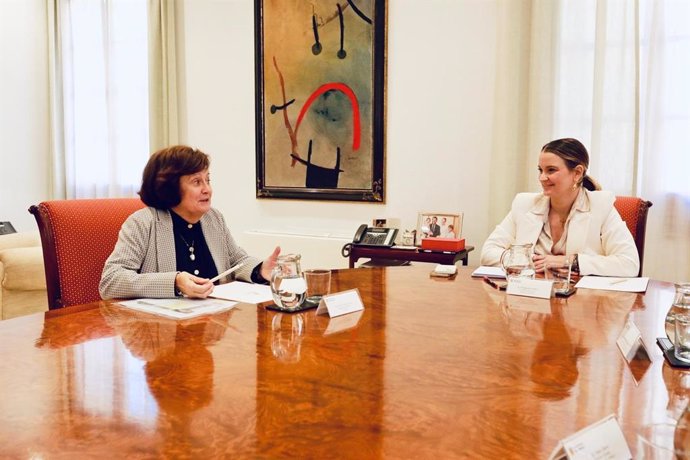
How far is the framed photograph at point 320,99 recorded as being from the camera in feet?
14.1

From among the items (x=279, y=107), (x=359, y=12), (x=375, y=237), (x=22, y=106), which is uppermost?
(x=359, y=12)

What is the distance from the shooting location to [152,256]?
2.06 m

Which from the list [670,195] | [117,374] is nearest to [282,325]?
[117,374]

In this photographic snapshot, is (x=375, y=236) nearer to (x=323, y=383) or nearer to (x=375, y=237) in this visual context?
(x=375, y=237)

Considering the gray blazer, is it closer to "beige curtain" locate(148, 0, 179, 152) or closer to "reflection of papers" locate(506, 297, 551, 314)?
"reflection of papers" locate(506, 297, 551, 314)

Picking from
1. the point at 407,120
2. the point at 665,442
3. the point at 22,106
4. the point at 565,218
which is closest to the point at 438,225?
the point at 407,120

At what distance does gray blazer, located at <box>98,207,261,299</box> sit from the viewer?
5.99ft

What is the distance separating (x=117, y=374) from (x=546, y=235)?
210 cm

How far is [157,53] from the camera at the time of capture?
5.11 m

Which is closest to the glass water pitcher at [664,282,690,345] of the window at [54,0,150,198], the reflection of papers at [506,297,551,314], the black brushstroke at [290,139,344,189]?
the reflection of papers at [506,297,551,314]

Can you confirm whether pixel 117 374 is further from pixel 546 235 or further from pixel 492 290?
pixel 546 235

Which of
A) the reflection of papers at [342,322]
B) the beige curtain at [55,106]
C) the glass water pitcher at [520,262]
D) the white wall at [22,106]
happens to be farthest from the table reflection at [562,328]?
the white wall at [22,106]

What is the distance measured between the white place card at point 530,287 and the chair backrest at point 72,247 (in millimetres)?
1417

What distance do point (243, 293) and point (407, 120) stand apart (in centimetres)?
264
